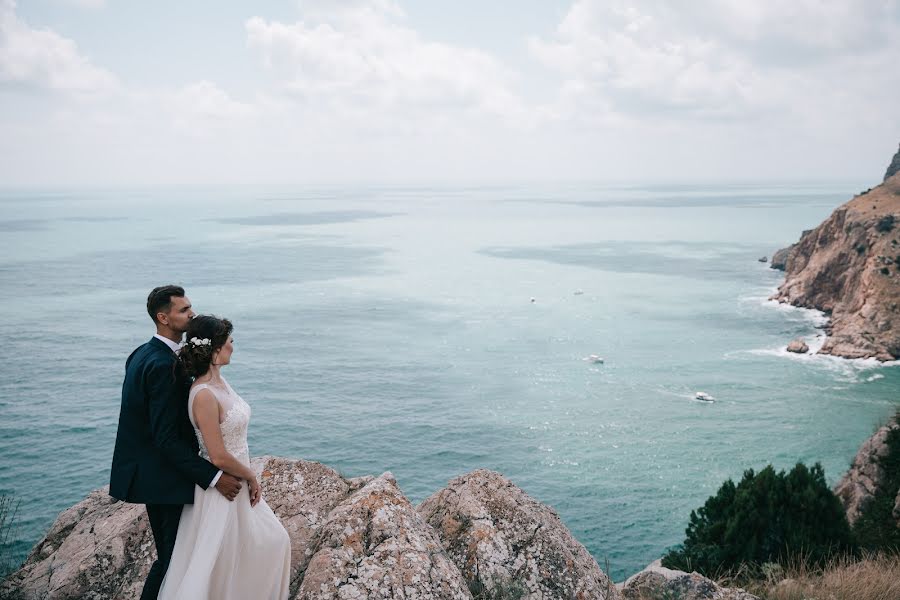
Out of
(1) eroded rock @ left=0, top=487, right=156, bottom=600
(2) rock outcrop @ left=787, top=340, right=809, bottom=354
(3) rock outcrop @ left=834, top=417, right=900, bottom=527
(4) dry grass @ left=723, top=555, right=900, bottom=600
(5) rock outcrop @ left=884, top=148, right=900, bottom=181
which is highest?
(5) rock outcrop @ left=884, top=148, right=900, bottom=181

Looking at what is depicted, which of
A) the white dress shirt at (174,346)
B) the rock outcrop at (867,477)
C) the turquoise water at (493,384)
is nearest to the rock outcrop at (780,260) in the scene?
the turquoise water at (493,384)

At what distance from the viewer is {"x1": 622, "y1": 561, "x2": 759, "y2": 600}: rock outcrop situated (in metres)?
8.66

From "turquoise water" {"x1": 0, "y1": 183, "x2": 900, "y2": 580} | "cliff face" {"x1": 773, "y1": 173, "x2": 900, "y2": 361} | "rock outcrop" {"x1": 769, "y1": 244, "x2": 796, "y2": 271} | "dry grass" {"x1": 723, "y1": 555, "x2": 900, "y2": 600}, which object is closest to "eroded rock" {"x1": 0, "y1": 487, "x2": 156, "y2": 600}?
"dry grass" {"x1": 723, "y1": 555, "x2": 900, "y2": 600}

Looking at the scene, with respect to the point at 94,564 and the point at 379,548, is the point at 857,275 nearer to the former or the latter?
the point at 379,548

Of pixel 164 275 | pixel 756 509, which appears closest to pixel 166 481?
pixel 756 509

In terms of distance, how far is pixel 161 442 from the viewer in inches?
243

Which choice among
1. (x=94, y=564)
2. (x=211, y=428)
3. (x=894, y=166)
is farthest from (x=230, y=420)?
(x=894, y=166)

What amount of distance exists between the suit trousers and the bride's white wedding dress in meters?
0.10

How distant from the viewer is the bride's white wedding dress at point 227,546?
6324 mm

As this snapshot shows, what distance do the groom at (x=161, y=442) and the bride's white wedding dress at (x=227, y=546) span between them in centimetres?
14

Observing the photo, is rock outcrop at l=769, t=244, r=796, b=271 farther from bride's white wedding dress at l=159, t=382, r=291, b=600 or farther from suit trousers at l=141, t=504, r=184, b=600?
suit trousers at l=141, t=504, r=184, b=600

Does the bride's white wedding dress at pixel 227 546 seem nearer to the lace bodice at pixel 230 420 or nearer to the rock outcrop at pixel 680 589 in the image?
the lace bodice at pixel 230 420

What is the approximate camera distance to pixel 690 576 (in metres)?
9.13

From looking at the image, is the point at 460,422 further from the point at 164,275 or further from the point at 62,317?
the point at 164,275
